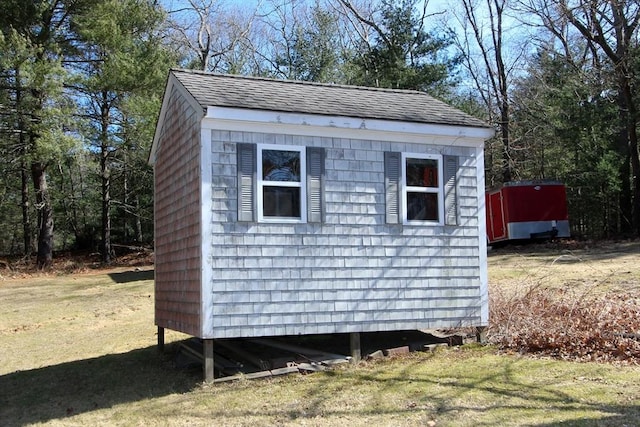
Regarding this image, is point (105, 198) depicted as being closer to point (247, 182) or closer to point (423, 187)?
point (247, 182)

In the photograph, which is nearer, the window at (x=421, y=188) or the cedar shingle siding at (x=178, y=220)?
the cedar shingle siding at (x=178, y=220)

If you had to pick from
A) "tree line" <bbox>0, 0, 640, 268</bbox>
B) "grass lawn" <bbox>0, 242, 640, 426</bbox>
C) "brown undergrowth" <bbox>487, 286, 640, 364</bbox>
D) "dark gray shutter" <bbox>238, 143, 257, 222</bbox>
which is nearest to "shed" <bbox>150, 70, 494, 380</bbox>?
"dark gray shutter" <bbox>238, 143, 257, 222</bbox>

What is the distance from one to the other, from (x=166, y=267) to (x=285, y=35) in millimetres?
24435

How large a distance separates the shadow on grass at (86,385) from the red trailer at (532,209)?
47.4 feet

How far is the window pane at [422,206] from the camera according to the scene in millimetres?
9109

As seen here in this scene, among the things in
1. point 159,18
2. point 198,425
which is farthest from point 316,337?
point 159,18

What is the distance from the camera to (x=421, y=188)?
9.16 m

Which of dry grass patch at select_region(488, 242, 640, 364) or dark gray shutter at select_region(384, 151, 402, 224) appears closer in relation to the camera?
dry grass patch at select_region(488, 242, 640, 364)

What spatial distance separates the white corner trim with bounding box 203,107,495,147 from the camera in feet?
26.6

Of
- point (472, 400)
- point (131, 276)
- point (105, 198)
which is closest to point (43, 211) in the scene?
point (105, 198)

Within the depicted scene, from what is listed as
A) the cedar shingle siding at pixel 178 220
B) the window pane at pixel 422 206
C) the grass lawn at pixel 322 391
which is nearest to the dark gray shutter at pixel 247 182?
the cedar shingle siding at pixel 178 220

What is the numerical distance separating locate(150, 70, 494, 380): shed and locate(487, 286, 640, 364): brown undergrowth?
0.66 m

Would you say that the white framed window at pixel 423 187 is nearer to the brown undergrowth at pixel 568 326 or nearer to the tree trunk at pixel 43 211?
the brown undergrowth at pixel 568 326

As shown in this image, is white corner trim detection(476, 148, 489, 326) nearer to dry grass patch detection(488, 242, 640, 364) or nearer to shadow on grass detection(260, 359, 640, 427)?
dry grass patch detection(488, 242, 640, 364)
